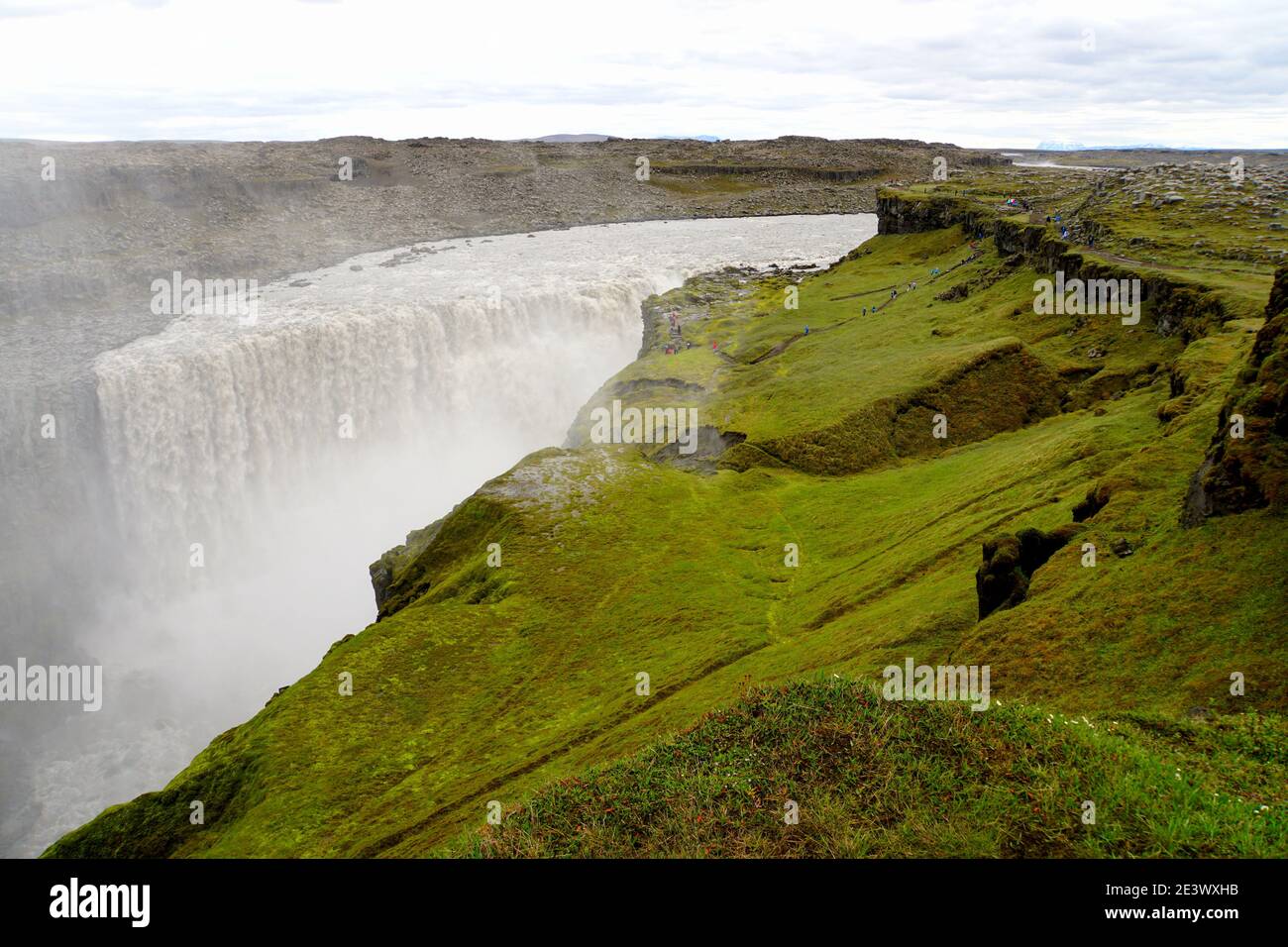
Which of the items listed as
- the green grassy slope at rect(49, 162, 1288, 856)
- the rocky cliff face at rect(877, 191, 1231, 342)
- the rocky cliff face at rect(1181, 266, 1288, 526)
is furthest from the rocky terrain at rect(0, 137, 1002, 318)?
the rocky cliff face at rect(1181, 266, 1288, 526)

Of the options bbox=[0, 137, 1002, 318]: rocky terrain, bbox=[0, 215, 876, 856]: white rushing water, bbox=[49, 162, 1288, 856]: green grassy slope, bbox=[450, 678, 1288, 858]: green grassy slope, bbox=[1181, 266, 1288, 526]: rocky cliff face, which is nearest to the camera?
bbox=[450, 678, 1288, 858]: green grassy slope

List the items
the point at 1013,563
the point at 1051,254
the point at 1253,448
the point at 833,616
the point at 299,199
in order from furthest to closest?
1. the point at 299,199
2. the point at 1051,254
3. the point at 833,616
4. the point at 1013,563
5. the point at 1253,448

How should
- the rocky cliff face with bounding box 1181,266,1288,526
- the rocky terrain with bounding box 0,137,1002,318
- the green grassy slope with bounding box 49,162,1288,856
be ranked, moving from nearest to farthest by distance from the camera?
the green grassy slope with bounding box 49,162,1288,856
the rocky cliff face with bounding box 1181,266,1288,526
the rocky terrain with bounding box 0,137,1002,318

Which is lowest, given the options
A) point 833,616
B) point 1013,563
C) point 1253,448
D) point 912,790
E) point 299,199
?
point 833,616

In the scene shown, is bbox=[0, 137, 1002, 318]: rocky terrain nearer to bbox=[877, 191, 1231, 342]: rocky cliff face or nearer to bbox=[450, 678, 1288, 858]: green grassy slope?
A: bbox=[877, 191, 1231, 342]: rocky cliff face

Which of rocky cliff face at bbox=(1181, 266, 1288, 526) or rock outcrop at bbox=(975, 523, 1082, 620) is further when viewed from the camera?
rock outcrop at bbox=(975, 523, 1082, 620)

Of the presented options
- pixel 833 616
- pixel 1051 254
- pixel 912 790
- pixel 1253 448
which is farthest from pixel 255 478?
pixel 1253 448

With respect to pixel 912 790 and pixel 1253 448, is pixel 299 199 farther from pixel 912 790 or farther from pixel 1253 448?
pixel 912 790

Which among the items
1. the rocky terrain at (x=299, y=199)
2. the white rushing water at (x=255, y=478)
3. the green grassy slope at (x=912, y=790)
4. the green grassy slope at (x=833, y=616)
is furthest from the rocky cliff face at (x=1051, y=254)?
the rocky terrain at (x=299, y=199)
